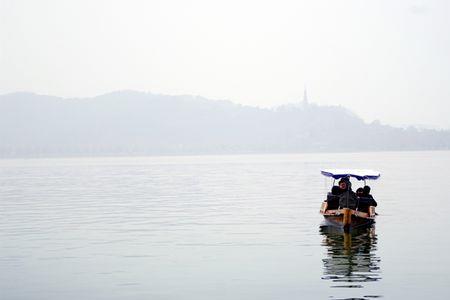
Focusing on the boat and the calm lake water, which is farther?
the boat

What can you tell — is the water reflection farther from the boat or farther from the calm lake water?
the boat

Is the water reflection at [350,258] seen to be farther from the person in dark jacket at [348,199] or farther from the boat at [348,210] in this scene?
the person in dark jacket at [348,199]

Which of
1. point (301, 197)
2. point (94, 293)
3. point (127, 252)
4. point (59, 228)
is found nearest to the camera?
point (94, 293)

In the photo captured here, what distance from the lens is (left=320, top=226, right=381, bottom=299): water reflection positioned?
92.6ft

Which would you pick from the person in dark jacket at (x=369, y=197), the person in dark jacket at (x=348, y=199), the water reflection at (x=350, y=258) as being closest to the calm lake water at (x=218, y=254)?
the water reflection at (x=350, y=258)

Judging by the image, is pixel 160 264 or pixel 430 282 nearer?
pixel 430 282

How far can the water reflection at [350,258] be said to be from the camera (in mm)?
28219

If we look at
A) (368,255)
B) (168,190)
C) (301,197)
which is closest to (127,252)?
(368,255)

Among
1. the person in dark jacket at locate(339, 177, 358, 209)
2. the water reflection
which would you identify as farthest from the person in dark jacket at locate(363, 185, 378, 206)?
the water reflection

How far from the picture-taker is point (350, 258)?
111 ft

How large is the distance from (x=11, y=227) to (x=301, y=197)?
34370 millimetres

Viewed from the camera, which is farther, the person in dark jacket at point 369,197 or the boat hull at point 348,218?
the person in dark jacket at point 369,197

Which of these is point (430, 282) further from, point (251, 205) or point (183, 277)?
point (251, 205)

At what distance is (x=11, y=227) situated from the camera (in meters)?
49.8
